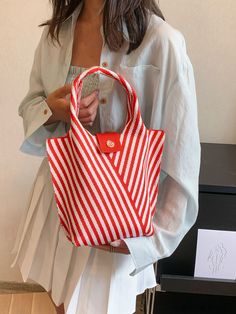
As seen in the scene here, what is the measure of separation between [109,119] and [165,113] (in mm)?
113

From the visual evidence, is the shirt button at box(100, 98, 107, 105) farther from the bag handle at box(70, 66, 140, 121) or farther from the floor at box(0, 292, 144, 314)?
the floor at box(0, 292, 144, 314)

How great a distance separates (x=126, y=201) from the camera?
66 centimetres

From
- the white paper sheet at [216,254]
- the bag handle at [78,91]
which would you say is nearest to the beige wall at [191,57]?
the white paper sheet at [216,254]

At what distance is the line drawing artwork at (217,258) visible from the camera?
3.58ft

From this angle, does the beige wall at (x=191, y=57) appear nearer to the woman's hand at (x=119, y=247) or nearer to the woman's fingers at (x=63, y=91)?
the woman's fingers at (x=63, y=91)

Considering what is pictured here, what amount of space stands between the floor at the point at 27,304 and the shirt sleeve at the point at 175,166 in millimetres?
921

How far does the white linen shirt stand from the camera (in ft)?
2.33

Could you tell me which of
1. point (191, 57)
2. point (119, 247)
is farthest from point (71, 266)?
point (191, 57)

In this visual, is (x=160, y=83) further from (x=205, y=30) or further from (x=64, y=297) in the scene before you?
(x=205, y=30)

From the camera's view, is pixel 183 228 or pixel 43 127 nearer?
pixel 183 228

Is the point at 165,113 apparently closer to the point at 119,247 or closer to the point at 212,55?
the point at 119,247

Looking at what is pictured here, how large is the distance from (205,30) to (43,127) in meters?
Result: 0.65

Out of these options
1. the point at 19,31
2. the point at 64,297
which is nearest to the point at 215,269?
the point at 64,297

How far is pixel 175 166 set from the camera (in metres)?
0.72
